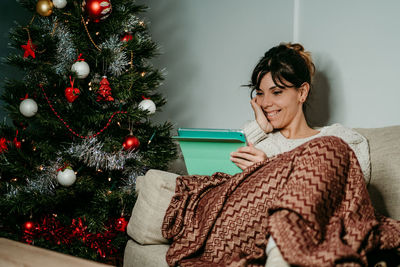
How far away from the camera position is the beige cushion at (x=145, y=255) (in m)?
0.98

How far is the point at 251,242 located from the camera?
33.9 inches

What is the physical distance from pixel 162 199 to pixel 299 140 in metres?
0.63

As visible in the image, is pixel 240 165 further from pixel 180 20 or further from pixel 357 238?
pixel 180 20

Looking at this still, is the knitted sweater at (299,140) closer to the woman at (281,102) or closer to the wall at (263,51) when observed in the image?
the woman at (281,102)

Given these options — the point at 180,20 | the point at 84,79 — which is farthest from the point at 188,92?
the point at 84,79

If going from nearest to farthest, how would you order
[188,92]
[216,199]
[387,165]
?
[216,199] → [387,165] → [188,92]

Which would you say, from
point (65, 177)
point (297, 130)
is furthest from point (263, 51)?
point (65, 177)

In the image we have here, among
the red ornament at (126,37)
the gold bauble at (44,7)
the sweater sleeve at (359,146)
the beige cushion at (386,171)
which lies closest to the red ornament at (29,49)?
the gold bauble at (44,7)

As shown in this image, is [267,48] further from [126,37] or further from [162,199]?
[162,199]

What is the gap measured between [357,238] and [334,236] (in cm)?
5

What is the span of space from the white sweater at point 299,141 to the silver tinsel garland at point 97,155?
52cm

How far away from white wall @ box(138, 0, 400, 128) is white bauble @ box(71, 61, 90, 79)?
958 millimetres

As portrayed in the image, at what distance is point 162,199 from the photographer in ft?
3.55

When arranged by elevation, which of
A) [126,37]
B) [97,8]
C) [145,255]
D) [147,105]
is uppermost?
[97,8]
